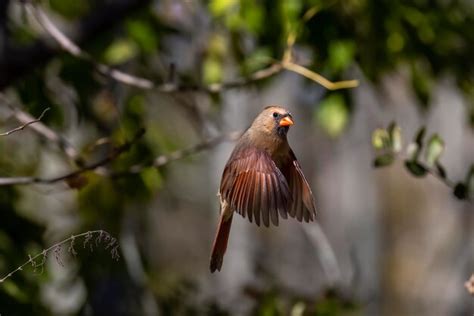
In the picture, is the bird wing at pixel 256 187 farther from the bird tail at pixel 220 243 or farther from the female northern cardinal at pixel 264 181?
the bird tail at pixel 220 243

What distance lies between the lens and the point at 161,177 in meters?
2.99

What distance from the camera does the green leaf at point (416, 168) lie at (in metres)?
2.24

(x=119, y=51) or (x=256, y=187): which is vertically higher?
(x=119, y=51)

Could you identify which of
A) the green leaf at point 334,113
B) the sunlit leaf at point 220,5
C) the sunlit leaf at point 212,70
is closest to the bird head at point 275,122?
the sunlit leaf at point 220,5

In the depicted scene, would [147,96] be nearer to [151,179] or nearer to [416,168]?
[151,179]

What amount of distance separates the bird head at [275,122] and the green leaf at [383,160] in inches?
34.9

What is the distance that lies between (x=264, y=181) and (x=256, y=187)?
14 mm

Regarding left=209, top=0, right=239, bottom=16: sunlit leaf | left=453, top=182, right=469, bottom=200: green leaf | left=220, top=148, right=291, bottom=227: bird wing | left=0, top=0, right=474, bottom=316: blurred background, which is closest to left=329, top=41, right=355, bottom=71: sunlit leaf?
left=0, top=0, right=474, bottom=316: blurred background

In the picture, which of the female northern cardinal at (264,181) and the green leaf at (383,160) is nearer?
the female northern cardinal at (264,181)

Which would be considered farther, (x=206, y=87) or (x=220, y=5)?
(x=220, y=5)

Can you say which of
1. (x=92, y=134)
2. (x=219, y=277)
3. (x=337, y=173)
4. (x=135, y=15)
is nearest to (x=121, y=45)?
(x=135, y=15)

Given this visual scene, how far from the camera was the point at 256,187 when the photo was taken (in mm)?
1225

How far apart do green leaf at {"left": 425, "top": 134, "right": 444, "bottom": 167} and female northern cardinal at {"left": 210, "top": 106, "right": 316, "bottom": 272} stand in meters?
0.91

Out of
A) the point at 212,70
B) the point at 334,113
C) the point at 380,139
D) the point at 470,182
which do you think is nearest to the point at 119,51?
the point at 212,70
